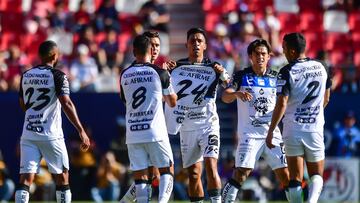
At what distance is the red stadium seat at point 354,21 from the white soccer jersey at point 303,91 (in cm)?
1614

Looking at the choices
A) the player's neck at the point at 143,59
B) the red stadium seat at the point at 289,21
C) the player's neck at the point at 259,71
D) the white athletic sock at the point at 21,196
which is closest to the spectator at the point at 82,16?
the red stadium seat at the point at 289,21

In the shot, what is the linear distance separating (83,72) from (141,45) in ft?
39.5

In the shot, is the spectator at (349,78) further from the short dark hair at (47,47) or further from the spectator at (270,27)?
the short dark hair at (47,47)

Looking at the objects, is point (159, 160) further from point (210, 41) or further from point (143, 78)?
point (210, 41)

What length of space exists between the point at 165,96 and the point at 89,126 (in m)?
10.5

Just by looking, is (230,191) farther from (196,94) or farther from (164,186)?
(196,94)

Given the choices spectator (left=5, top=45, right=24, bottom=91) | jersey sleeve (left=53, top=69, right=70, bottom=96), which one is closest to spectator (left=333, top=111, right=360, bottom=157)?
spectator (left=5, top=45, right=24, bottom=91)

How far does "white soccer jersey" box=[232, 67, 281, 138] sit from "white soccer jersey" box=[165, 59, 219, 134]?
0.42 m

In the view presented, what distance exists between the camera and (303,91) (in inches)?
649

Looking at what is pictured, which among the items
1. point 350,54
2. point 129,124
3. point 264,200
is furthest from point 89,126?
point 129,124

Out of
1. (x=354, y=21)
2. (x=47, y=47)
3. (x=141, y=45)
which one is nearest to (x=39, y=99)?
(x=47, y=47)

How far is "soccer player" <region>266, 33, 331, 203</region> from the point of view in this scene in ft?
53.8

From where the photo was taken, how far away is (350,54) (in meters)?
31.0

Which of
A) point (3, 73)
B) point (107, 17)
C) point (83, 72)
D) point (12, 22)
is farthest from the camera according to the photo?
point (12, 22)
